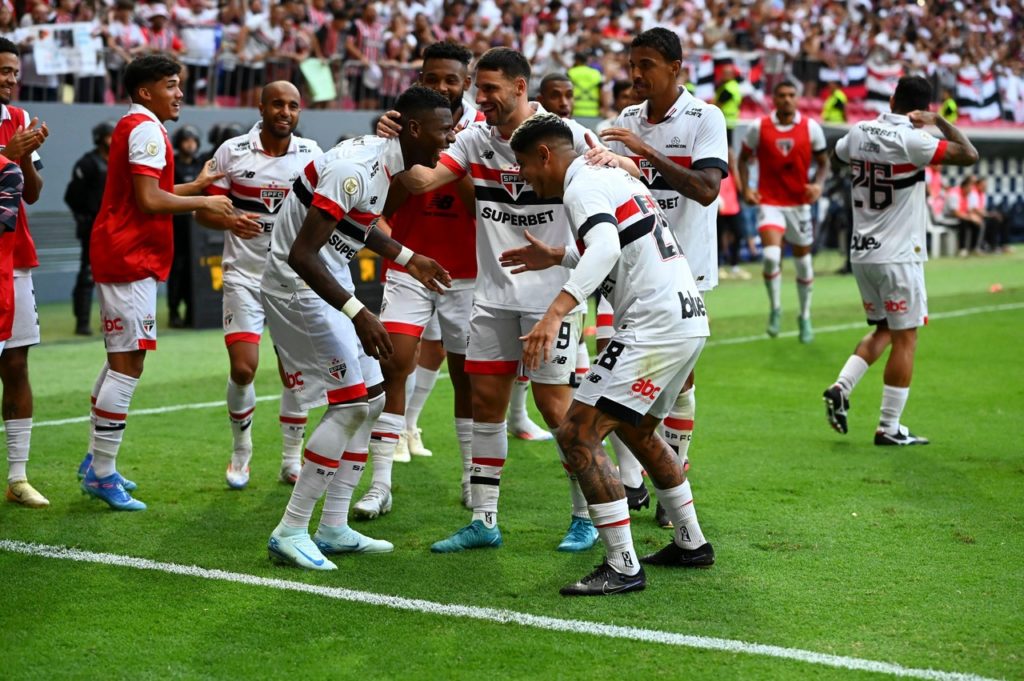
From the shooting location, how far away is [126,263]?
718cm

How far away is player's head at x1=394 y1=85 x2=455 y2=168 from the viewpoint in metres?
5.91

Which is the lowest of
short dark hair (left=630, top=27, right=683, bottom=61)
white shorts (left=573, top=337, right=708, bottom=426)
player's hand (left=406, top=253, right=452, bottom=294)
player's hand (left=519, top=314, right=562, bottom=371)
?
white shorts (left=573, top=337, right=708, bottom=426)

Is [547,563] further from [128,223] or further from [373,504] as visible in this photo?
[128,223]

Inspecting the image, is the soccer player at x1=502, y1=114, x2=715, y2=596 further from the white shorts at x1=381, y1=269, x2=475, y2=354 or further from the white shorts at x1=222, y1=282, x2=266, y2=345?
the white shorts at x1=222, y1=282, x2=266, y2=345

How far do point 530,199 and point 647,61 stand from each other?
3.59ft

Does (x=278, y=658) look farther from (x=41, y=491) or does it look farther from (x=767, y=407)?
(x=767, y=407)

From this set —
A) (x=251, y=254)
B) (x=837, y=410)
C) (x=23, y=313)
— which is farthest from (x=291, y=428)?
(x=837, y=410)

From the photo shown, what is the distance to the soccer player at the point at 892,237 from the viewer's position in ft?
29.9

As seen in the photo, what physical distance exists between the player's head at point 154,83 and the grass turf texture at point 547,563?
2.24 meters

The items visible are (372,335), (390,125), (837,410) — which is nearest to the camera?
(372,335)

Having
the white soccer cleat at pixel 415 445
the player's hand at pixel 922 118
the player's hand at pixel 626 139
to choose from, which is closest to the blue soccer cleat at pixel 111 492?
the white soccer cleat at pixel 415 445

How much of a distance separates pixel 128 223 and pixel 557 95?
10.3ft

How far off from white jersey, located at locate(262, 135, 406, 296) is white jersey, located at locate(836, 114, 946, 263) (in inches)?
177

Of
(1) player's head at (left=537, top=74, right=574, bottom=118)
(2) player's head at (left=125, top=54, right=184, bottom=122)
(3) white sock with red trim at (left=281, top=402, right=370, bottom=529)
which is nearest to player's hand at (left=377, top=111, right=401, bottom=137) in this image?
(3) white sock with red trim at (left=281, top=402, right=370, bottom=529)
